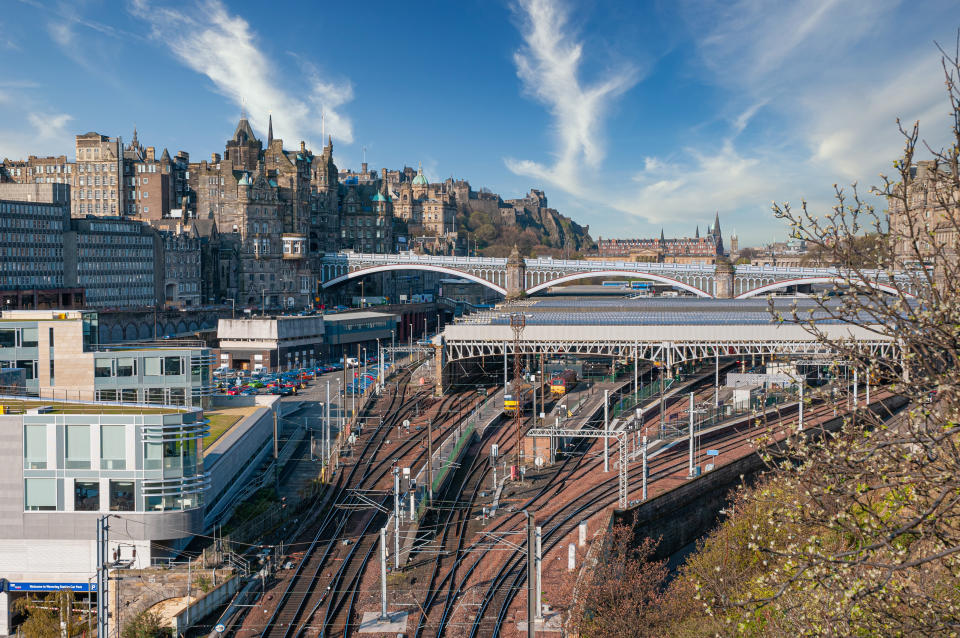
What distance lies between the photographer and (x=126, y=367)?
41938mm

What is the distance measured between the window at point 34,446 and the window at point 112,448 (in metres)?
1.90

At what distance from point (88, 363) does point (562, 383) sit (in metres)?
31.2

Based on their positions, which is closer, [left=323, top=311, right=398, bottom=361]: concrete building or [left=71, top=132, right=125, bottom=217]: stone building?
[left=323, top=311, right=398, bottom=361]: concrete building

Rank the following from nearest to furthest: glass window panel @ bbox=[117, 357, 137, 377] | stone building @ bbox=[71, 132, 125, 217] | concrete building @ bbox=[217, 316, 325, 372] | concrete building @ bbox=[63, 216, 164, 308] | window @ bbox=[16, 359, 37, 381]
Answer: window @ bbox=[16, 359, 37, 381] < glass window panel @ bbox=[117, 357, 137, 377] < concrete building @ bbox=[217, 316, 325, 372] < concrete building @ bbox=[63, 216, 164, 308] < stone building @ bbox=[71, 132, 125, 217]

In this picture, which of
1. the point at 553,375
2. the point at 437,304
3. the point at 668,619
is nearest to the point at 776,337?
the point at 553,375

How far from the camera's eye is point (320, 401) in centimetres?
6406

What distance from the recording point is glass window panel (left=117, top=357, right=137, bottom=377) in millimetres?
41844

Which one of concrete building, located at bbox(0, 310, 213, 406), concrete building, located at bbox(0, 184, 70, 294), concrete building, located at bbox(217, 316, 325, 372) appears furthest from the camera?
concrete building, located at bbox(0, 184, 70, 294)

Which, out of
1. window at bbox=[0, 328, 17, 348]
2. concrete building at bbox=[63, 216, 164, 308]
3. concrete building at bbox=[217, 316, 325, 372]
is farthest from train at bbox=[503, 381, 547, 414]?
concrete building at bbox=[63, 216, 164, 308]

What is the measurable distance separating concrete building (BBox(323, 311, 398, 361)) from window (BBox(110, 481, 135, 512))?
57.6 meters

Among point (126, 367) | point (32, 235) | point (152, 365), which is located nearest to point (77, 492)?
point (126, 367)

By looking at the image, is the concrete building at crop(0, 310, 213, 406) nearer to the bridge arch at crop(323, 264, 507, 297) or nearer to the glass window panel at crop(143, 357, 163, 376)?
the glass window panel at crop(143, 357, 163, 376)

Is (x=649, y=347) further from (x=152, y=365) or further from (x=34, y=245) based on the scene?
(x=34, y=245)

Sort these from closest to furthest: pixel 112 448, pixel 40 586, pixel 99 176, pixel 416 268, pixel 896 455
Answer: pixel 896 455 → pixel 40 586 → pixel 112 448 → pixel 416 268 → pixel 99 176
